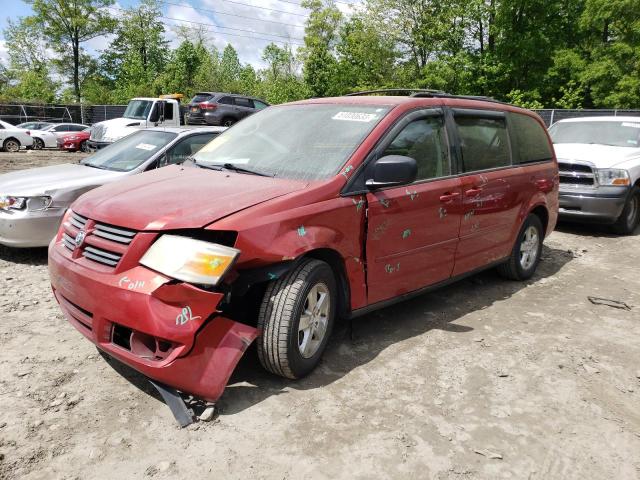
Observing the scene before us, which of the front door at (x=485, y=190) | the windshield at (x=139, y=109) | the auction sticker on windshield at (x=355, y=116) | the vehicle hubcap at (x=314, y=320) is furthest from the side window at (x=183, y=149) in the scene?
the windshield at (x=139, y=109)

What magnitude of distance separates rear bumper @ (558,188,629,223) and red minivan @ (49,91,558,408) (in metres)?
3.86

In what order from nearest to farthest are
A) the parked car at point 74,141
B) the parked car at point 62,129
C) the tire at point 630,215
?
1. the tire at point 630,215
2. the parked car at point 74,141
3. the parked car at point 62,129

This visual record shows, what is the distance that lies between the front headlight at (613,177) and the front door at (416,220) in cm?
490

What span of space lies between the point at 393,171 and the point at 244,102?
1789cm

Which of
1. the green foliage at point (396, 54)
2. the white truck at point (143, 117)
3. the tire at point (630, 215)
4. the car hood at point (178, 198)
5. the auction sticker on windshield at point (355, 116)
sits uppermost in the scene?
the green foliage at point (396, 54)

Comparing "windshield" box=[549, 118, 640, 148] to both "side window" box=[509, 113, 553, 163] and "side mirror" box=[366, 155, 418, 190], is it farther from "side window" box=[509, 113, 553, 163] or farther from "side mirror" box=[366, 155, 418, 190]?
"side mirror" box=[366, 155, 418, 190]

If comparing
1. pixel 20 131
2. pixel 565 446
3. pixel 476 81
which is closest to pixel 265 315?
pixel 565 446

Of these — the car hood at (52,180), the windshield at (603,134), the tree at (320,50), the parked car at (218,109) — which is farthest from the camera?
the tree at (320,50)

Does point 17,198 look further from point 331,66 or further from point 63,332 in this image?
point 331,66

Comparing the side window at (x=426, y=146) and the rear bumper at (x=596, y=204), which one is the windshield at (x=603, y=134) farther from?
the side window at (x=426, y=146)

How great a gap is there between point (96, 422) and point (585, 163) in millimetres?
7741

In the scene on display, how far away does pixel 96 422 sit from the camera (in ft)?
9.21

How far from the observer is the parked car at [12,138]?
70.1 ft

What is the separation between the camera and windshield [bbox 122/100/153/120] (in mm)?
17542
